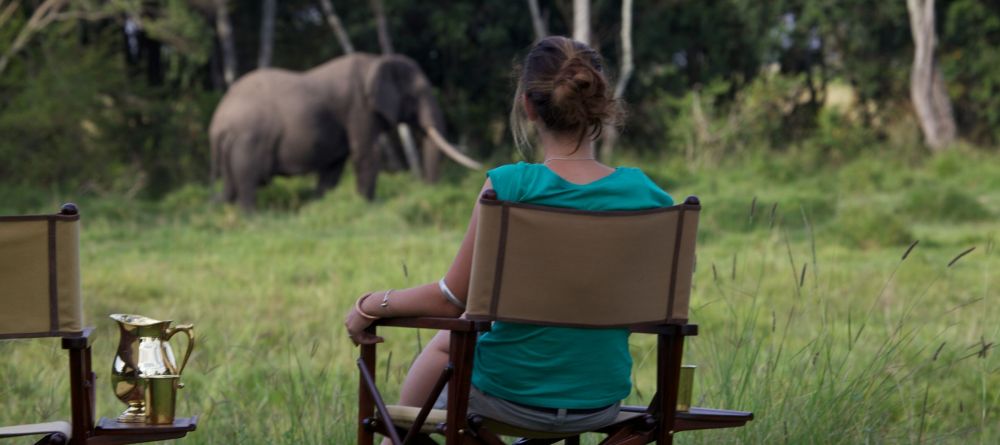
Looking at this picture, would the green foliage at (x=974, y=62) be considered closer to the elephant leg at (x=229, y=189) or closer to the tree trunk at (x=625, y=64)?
the tree trunk at (x=625, y=64)

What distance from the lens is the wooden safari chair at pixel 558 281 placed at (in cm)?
252

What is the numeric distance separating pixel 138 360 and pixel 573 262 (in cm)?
85

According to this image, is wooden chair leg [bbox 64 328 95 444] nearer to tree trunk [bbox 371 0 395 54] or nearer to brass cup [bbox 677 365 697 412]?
brass cup [bbox 677 365 697 412]

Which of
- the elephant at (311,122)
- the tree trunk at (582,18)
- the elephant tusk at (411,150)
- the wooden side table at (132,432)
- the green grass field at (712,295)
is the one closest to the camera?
the wooden side table at (132,432)

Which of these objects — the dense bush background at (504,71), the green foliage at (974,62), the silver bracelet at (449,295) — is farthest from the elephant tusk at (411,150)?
the silver bracelet at (449,295)

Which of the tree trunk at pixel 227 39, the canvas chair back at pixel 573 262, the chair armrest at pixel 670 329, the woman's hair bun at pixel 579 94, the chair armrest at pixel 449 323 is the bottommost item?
the chair armrest at pixel 670 329

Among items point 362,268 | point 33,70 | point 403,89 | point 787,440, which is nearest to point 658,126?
point 403,89

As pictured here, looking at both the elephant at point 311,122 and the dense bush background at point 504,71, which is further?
the dense bush background at point 504,71

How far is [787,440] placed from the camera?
352 centimetres

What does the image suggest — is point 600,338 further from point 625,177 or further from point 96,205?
point 96,205

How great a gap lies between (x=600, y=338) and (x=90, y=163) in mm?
13953

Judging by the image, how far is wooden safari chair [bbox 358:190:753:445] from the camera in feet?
8.25

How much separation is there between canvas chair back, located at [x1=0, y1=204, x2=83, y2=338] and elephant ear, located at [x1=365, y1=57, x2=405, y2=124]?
11.4 m

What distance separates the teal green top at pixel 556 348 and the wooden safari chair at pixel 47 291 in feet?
2.35
